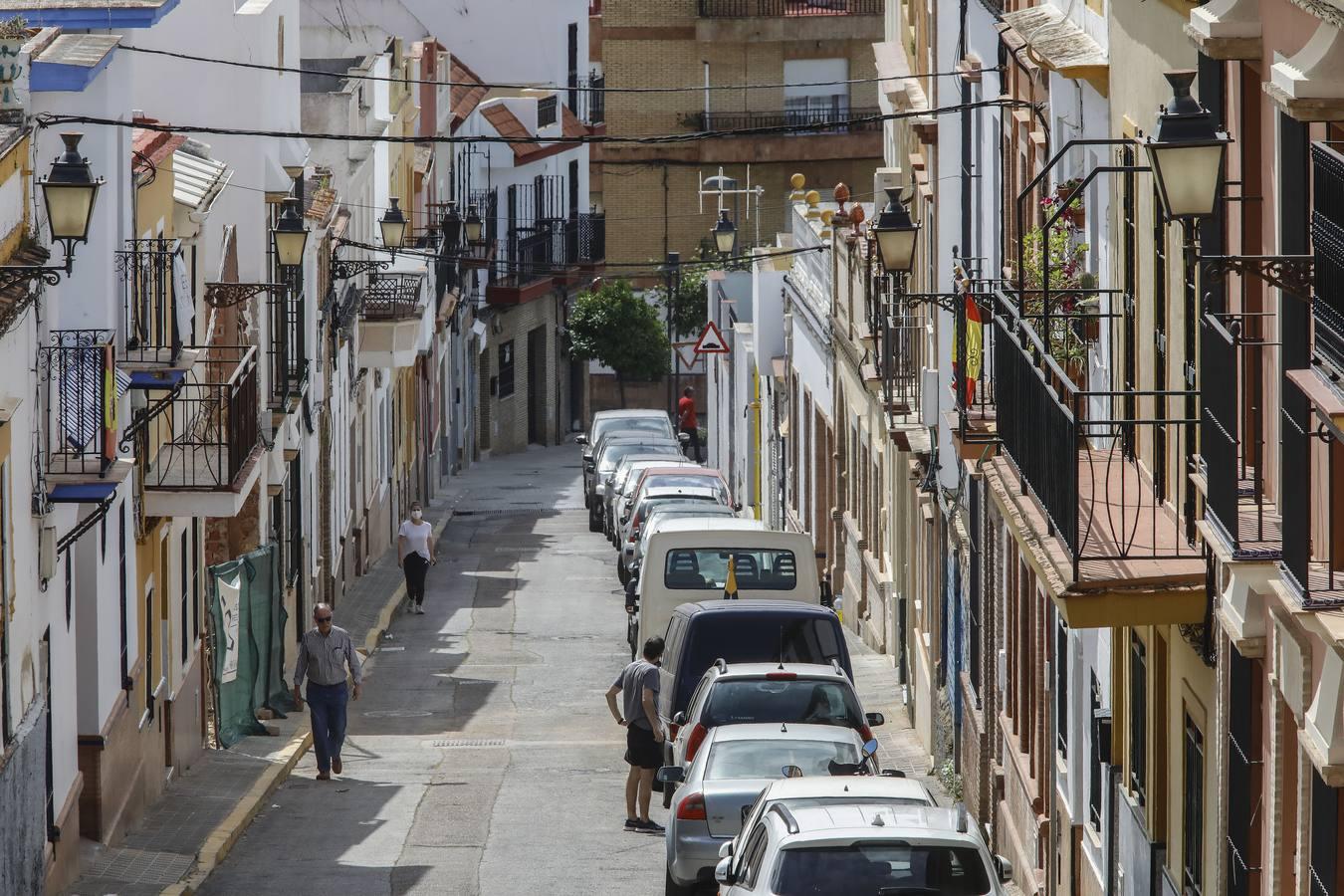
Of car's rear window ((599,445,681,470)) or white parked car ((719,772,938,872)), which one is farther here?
car's rear window ((599,445,681,470))

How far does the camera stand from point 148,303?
1836cm

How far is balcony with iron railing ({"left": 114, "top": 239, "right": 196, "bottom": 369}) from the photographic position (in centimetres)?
1764

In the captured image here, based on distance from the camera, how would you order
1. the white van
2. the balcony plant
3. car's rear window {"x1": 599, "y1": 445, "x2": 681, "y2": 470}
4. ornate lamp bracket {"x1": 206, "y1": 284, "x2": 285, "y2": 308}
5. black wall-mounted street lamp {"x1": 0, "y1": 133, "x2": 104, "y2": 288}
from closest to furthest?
black wall-mounted street lamp {"x1": 0, "y1": 133, "x2": 104, "y2": 288}
the balcony plant
ornate lamp bracket {"x1": 206, "y1": 284, "x2": 285, "y2": 308}
the white van
car's rear window {"x1": 599, "y1": 445, "x2": 681, "y2": 470}

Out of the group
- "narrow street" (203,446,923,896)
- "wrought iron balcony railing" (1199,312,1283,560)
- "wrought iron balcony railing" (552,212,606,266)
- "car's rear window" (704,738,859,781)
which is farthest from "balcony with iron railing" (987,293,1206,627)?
"wrought iron balcony railing" (552,212,606,266)

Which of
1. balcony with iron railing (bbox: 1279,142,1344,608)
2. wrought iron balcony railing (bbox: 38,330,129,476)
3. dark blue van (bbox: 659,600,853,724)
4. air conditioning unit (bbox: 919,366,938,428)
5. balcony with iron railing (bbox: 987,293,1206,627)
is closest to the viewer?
balcony with iron railing (bbox: 1279,142,1344,608)

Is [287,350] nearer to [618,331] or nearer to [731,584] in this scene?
[731,584]

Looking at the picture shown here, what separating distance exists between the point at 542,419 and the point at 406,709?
3667 centimetres

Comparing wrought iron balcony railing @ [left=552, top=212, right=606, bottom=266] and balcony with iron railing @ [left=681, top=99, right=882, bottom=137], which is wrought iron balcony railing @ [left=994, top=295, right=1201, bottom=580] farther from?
balcony with iron railing @ [left=681, top=99, right=882, bottom=137]

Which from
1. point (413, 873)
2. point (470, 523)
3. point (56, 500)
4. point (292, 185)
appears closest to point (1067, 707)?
point (413, 873)

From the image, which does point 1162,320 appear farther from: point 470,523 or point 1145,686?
point 470,523

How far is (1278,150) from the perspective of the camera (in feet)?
27.8

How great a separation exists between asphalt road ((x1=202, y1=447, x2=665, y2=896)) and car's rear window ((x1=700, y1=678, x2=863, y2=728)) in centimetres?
121

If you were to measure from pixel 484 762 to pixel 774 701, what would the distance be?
4.94m

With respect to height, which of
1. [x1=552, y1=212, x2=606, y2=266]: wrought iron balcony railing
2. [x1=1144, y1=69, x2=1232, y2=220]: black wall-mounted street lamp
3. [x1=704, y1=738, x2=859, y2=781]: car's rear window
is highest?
[x1=552, y1=212, x2=606, y2=266]: wrought iron balcony railing
